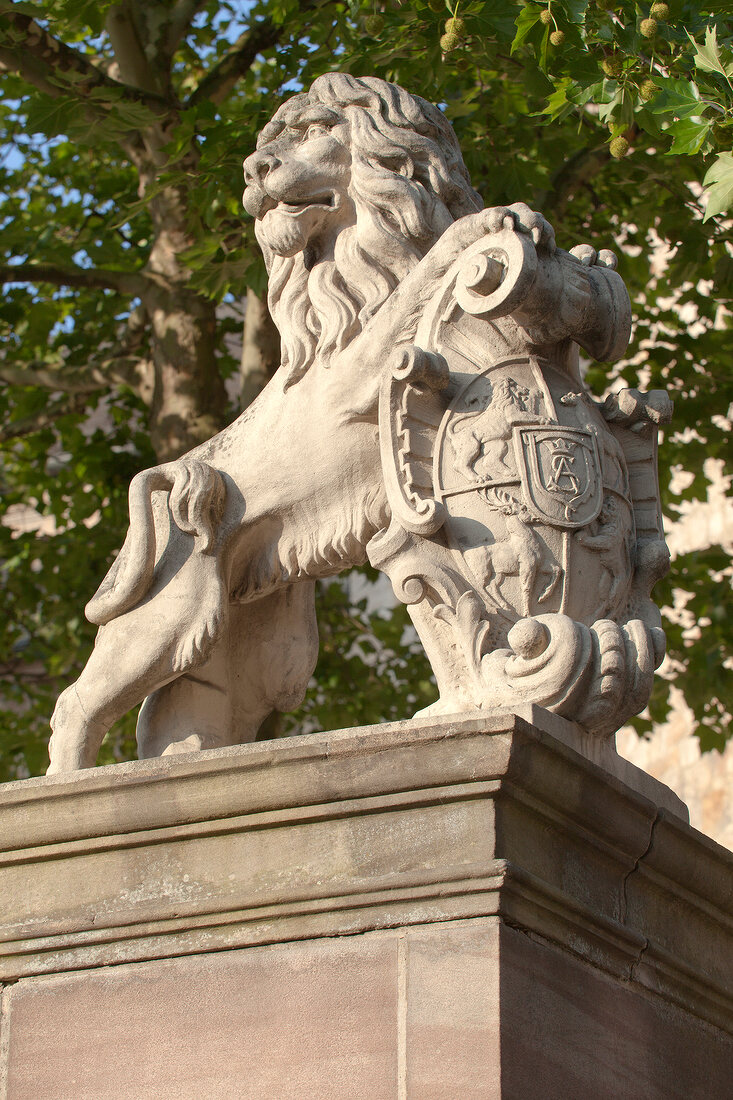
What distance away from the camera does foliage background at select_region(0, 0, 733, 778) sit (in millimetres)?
4832

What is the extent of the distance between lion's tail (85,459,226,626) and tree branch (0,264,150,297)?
3.91 meters

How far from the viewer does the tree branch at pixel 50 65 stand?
6.59 meters

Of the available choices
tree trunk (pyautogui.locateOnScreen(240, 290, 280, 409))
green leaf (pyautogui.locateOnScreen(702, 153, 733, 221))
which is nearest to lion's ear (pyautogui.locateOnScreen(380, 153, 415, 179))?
green leaf (pyautogui.locateOnScreen(702, 153, 733, 221))

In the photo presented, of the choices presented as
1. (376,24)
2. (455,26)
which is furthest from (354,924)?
(376,24)

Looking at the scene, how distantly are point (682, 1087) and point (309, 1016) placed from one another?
0.86 m

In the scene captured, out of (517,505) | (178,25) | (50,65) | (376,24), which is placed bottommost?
(517,505)

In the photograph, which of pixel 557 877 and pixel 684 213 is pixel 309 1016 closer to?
pixel 557 877

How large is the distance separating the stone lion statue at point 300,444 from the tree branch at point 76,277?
361cm

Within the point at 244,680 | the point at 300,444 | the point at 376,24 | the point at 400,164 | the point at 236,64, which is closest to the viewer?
the point at 300,444

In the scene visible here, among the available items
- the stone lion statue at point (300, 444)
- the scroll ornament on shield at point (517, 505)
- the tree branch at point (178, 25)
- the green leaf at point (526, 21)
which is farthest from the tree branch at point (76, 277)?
the scroll ornament on shield at point (517, 505)

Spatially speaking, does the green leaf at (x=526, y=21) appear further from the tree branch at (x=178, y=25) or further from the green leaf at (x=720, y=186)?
the tree branch at (x=178, y=25)

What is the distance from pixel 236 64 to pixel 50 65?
90cm

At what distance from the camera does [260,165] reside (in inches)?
153

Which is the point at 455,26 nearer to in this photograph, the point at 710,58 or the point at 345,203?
the point at 710,58
